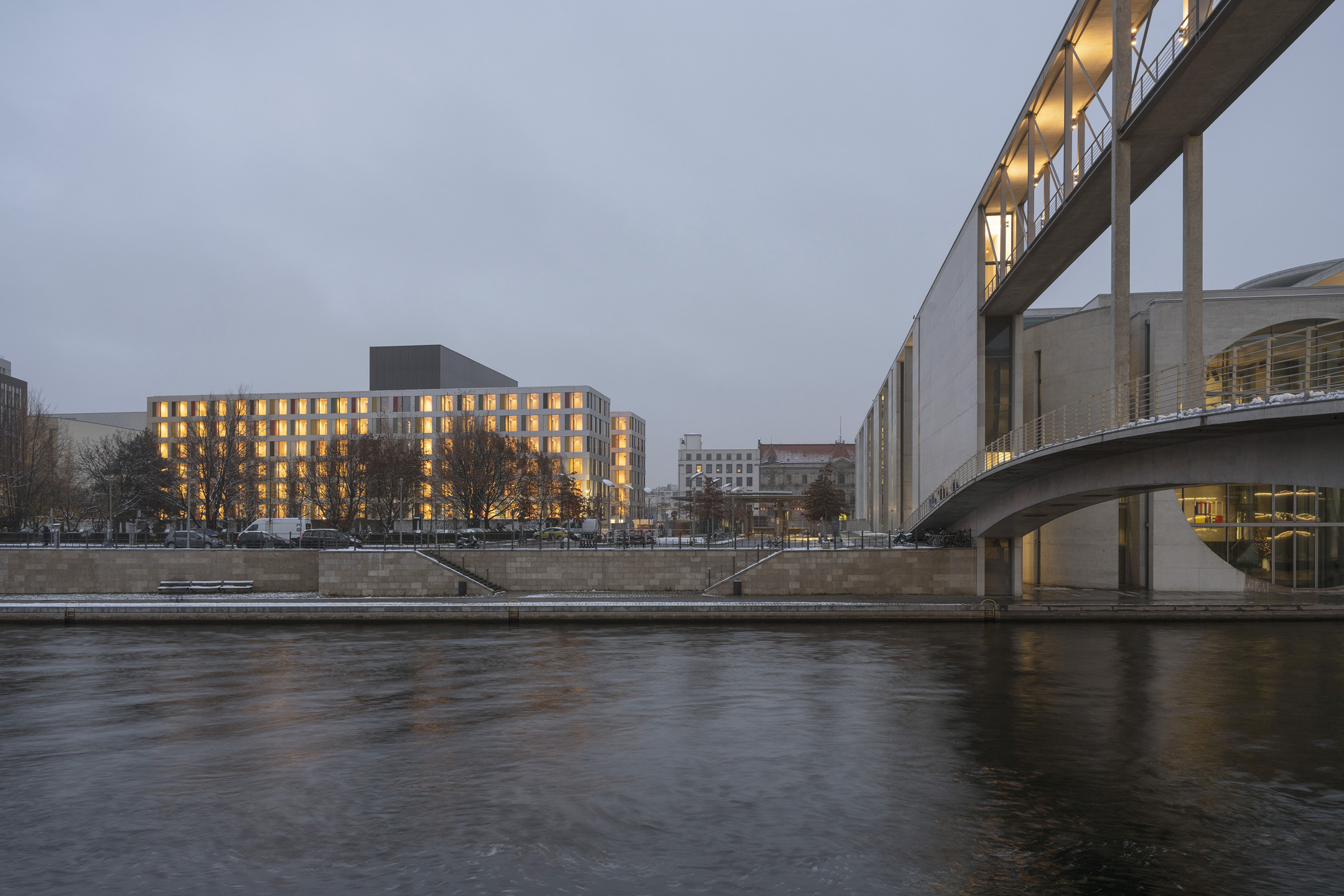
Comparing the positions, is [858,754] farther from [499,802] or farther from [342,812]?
[342,812]

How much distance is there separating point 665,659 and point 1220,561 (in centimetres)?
2382

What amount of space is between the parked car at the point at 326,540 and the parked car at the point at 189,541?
4.91 m

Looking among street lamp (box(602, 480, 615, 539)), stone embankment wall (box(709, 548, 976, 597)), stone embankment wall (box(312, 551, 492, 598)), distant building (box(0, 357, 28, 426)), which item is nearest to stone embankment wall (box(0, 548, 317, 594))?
stone embankment wall (box(312, 551, 492, 598))

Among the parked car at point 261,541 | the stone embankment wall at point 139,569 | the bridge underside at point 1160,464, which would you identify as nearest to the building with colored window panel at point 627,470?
the parked car at point 261,541

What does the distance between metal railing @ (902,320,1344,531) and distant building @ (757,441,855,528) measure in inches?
3679

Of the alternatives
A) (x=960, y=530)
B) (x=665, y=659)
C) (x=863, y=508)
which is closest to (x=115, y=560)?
(x=665, y=659)

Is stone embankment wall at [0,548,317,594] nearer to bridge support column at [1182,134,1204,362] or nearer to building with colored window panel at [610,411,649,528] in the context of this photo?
bridge support column at [1182,134,1204,362]

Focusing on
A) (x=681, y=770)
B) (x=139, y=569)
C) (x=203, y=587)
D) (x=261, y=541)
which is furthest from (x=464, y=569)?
(x=681, y=770)

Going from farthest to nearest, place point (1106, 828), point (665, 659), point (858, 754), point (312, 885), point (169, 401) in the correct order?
point (169, 401)
point (665, 659)
point (858, 754)
point (1106, 828)
point (312, 885)

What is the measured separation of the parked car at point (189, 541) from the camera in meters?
44.4

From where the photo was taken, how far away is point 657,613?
31.0m

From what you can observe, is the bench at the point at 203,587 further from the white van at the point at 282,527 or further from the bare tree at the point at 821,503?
the bare tree at the point at 821,503

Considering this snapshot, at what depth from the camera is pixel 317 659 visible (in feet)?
81.7

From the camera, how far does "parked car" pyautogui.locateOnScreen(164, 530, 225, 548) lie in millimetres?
44406
